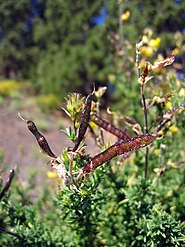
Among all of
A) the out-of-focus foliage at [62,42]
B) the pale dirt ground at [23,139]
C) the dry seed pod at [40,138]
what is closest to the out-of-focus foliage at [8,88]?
the out-of-focus foliage at [62,42]

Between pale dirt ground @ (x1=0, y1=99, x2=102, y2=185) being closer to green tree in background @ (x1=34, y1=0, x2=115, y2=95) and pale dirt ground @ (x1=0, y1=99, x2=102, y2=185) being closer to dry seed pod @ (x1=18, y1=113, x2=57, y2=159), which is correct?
green tree in background @ (x1=34, y1=0, x2=115, y2=95)

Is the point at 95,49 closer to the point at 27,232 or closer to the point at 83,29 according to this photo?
the point at 83,29

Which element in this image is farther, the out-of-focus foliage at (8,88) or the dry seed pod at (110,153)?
the out-of-focus foliage at (8,88)

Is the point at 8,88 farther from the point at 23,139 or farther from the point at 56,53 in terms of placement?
the point at 23,139

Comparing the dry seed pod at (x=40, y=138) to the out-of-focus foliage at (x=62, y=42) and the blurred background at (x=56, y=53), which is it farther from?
the out-of-focus foliage at (x=62, y=42)

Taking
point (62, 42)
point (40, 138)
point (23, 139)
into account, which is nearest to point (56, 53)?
point (62, 42)

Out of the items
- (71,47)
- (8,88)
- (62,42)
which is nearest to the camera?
(8,88)

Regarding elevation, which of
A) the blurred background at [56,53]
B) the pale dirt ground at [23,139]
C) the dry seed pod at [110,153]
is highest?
the blurred background at [56,53]

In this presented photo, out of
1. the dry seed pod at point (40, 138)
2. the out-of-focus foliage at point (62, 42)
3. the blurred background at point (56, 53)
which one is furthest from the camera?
the out-of-focus foliage at point (62, 42)

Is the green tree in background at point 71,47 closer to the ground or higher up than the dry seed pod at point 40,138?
higher up

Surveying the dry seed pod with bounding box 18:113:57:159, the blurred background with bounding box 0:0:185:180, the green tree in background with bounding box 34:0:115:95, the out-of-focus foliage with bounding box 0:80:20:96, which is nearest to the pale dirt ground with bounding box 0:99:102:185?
the blurred background with bounding box 0:0:185:180
